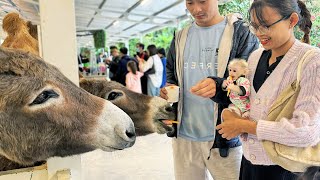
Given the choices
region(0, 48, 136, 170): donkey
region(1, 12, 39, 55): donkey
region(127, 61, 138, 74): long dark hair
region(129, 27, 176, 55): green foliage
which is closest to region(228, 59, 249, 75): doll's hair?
region(0, 48, 136, 170): donkey

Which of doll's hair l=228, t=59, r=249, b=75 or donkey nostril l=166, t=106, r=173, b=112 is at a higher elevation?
doll's hair l=228, t=59, r=249, b=75

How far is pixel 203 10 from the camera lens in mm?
1545

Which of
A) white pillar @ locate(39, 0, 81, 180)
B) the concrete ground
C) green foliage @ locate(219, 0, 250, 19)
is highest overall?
green foliage @ locate(219, 0, 250, 19)

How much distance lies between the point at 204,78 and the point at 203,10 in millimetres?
366

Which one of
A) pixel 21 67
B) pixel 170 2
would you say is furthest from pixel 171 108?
pixel 170 2

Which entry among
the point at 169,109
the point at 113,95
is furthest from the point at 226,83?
the point at 113,95

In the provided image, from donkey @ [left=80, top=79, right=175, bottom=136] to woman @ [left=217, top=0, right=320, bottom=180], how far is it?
17.8 inches

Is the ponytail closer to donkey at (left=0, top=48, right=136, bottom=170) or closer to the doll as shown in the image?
the doll

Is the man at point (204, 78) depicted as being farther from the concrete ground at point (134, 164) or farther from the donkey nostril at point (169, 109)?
the concrete ground at point (134, 164)

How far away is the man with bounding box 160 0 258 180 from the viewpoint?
1.50 meters

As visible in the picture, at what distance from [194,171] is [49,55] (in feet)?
3.40

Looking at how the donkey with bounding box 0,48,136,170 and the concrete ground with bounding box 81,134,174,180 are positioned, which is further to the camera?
the concrete ground with bounding box 81,134,174,180

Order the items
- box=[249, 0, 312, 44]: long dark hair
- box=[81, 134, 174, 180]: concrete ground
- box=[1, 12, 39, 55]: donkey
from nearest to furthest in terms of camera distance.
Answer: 1. box=[249, 0, 312, 44]: long dark hair
2. box=[1, 12, 39, 55]: donkey
3. box=[81, 134, 174, 180]: concrete ground

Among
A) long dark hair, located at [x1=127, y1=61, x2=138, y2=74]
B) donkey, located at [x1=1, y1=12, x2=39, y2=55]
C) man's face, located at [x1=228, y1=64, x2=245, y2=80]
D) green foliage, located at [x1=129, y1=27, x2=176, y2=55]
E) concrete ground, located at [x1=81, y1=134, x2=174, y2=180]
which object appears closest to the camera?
man's face, located at [x1=228, y1=64, x2=245, y2=80]
